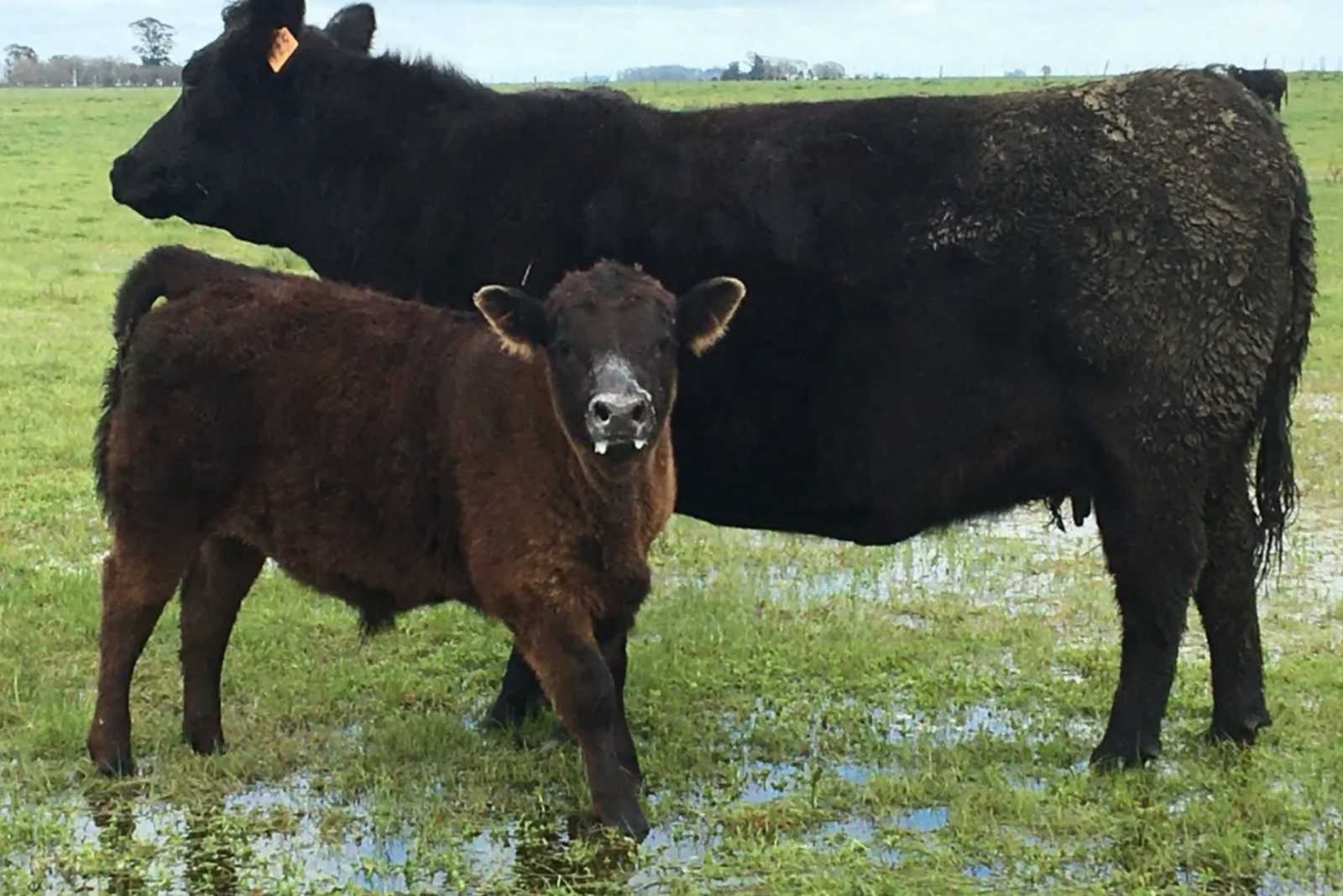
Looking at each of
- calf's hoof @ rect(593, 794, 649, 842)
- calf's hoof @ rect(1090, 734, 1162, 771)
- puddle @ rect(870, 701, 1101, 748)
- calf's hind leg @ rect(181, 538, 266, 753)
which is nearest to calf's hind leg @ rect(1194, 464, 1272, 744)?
calf's hoof @ rect(1090, 734, 1162, 771)

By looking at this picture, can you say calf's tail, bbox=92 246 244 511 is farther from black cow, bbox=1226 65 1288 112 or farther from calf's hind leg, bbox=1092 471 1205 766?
black cow, bbox=1226 65 1288 112

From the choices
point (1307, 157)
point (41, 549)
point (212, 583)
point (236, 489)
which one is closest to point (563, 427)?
point (236, 489)

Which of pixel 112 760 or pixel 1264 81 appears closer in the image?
pixel 112 760

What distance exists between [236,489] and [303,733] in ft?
3.08

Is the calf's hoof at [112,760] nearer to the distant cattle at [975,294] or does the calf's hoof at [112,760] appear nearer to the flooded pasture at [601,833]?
the flooded pasture at [601,833]

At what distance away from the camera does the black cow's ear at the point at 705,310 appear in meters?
4.60

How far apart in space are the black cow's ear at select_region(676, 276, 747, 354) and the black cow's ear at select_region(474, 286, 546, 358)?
0.39 meters

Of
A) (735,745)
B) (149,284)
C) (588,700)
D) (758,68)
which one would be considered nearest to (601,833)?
(588,700)

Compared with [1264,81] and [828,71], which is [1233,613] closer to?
[1264,81]

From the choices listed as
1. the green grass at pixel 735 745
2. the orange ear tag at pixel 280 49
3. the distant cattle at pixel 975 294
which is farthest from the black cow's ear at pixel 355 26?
the green grass at pixel 735 745

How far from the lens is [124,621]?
5117 mm

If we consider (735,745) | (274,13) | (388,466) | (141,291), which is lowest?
(735,745)

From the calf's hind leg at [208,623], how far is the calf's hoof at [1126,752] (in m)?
2.82

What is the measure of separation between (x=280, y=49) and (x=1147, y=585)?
3.79 metres
